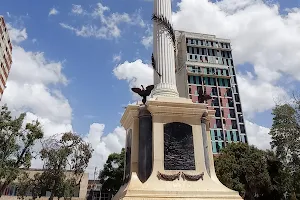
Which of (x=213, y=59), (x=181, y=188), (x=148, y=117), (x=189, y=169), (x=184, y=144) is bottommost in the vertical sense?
(x=181, y=188)

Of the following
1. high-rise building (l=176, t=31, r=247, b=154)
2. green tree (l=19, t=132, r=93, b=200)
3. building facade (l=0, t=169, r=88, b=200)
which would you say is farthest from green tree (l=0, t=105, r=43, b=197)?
high-rise building (l=176, t=31, r=247, b=154)

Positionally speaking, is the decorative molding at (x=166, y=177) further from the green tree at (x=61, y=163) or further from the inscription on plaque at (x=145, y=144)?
the green tree at (x=61, y=163)

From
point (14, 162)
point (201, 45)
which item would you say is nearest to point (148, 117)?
point (14, 162)

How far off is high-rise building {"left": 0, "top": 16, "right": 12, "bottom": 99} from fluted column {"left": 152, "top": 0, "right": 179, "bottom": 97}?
38.9 metres

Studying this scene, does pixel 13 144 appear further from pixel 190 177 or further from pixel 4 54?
pixel 4 54

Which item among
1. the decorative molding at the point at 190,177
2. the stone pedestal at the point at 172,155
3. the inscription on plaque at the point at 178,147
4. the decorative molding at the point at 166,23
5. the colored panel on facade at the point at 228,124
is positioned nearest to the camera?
the stone pedestal at the point at 172,155

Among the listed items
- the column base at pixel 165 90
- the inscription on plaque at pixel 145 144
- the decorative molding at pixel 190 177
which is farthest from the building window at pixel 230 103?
the decorative molding at pixel 190 177

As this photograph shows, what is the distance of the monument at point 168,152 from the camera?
28.3 ft

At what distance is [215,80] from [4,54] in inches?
1677

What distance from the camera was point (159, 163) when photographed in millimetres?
9195

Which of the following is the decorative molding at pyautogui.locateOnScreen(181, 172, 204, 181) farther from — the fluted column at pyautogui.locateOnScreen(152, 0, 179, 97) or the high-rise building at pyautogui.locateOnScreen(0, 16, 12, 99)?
the high-rise building at pyautogui.locateOnScreen(0, 16, 12, 99)

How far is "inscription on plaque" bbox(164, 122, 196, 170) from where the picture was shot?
9328 mm

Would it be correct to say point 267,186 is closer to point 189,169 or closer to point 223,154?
point 223,154

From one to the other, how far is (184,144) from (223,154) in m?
22.0
